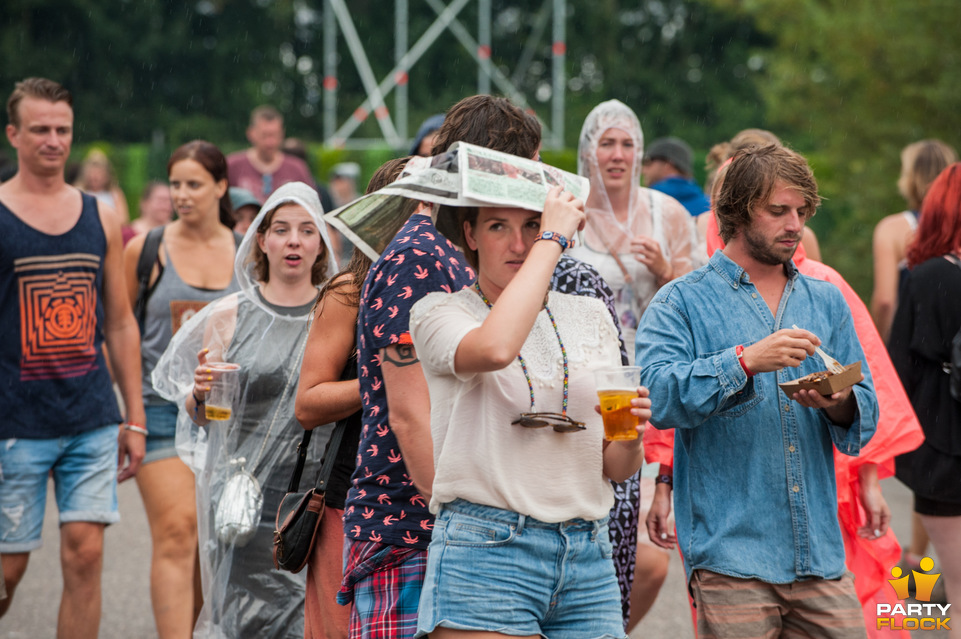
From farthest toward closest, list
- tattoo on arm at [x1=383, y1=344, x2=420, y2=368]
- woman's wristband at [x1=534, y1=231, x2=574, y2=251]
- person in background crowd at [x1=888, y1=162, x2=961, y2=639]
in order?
person in background crowd at [x1=888, y1=162, x2=961, y2=639] < tattoo on arm at [x1=383, y1=344, x2=420, y2=368] < woman's wristband at [x1=534, y1=231, x2=574, y2=251]

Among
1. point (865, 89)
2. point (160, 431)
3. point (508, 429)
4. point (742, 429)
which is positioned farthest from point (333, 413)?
point (865, 89)

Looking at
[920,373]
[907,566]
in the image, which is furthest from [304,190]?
[907,566]

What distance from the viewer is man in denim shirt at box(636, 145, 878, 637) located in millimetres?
3336

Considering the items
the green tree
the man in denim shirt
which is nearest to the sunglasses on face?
the man in denim shirt

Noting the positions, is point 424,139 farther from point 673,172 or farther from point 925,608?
point 673,172

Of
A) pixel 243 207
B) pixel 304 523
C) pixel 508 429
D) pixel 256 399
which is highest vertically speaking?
pixel 243 207

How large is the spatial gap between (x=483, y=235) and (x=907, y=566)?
5.08 metres

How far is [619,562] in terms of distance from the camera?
412 cm

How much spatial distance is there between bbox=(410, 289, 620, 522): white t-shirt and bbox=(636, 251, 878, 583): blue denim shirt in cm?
64

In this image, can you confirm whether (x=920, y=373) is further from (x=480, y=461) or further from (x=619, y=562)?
(x=480, y=461)

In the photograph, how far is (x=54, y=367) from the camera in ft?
17.0

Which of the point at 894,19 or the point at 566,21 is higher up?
the point at 566,21

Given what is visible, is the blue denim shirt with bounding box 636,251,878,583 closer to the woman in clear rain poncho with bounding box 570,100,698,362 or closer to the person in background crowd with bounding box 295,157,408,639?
the person in background crowd with bounding box 295,157,408,639

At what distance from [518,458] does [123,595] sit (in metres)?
4.83
